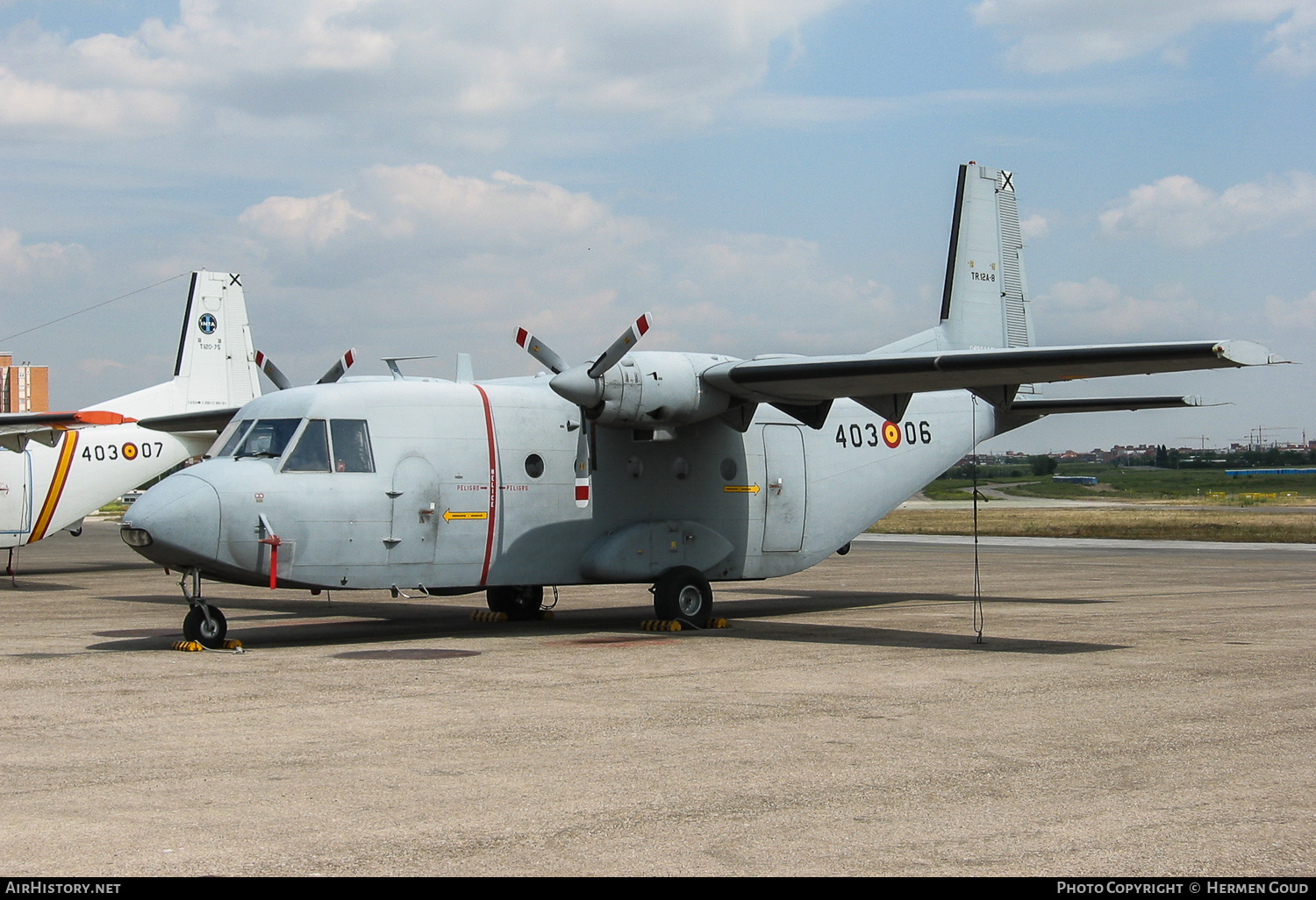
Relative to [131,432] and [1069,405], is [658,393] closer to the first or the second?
[1069,405]

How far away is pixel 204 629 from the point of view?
14.0 metres

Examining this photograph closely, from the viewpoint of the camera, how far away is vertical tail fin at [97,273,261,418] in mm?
30948

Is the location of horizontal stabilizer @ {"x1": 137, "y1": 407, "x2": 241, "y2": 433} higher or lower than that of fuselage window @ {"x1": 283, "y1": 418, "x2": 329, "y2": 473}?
higher

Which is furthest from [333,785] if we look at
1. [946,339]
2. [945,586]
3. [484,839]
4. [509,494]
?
[945,586]

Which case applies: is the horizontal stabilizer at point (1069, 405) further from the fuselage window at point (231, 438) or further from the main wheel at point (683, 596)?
the fuselage window at point (231, 438)

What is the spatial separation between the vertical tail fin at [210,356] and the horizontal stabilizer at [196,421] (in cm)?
719

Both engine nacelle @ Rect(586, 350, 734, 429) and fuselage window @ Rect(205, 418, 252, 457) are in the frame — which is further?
engine nacelle @ Rect(586, 350, 734, 429)

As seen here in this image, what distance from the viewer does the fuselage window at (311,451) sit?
14305 mm

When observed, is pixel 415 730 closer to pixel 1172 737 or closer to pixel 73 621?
pixel 1172 737

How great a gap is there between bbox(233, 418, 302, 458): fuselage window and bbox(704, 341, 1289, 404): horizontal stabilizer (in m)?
5.01

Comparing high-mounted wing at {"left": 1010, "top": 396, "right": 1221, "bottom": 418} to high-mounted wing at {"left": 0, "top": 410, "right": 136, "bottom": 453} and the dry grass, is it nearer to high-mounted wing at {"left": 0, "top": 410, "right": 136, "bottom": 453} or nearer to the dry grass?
Result: high-mounted wing at {"left": 0, "top": 410, "right": 136, "bottom": 453}

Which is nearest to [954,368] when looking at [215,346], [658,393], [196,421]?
[658,393]

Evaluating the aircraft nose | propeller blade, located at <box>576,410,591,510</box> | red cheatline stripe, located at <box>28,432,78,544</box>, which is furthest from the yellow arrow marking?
red cheatline stripe, located at <box>28,432,78,544</box>

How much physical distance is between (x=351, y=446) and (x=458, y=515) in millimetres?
1529
